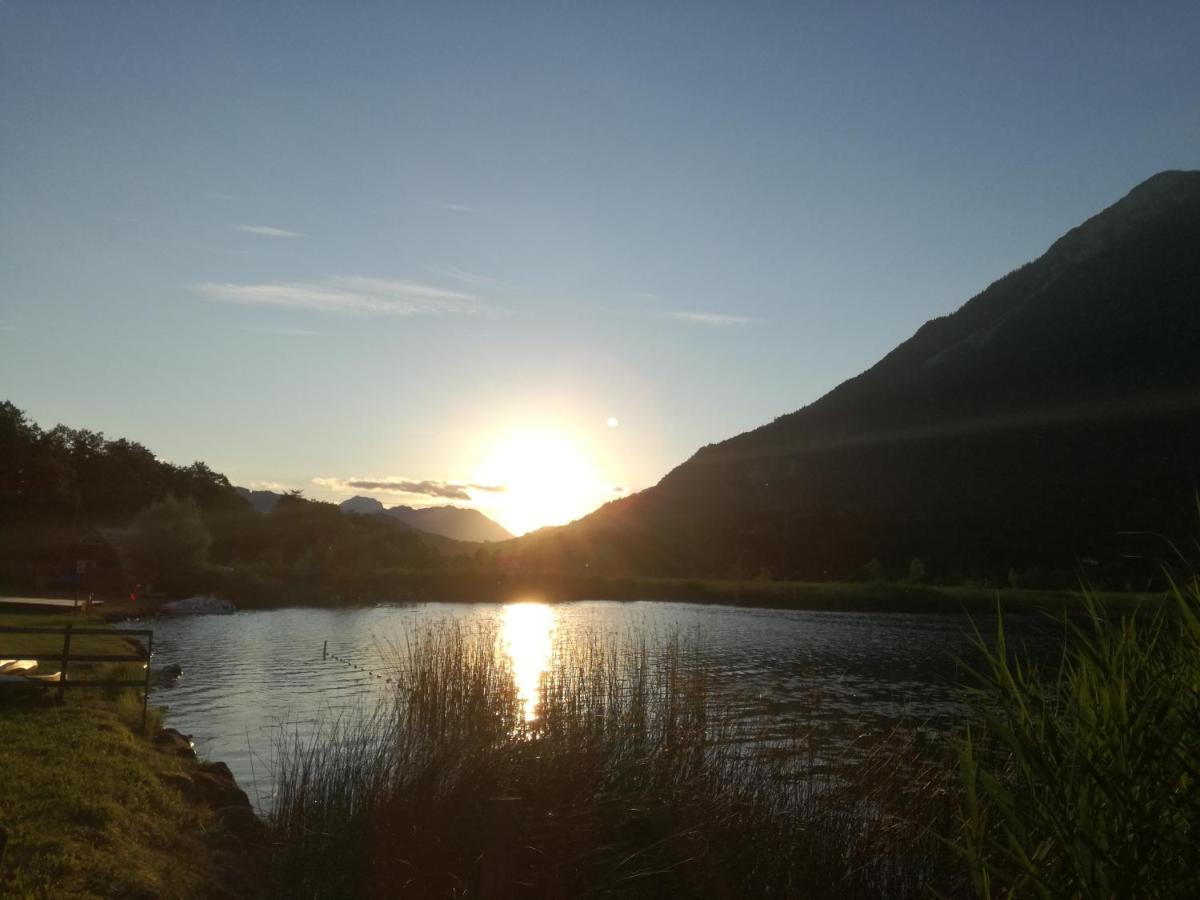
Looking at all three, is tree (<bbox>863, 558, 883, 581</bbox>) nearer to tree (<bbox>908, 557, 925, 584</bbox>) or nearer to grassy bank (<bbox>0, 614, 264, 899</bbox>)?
tree (<bbox>908, 557, 925, 584</bbox>)

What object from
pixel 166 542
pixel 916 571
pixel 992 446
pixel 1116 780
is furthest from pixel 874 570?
pixel 1116 780

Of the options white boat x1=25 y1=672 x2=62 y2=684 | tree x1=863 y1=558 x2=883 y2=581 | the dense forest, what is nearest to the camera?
white boat x1=25 y1=672 x2=62 y2=684

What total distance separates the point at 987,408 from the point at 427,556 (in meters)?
55.6

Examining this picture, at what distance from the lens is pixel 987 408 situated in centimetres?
8806

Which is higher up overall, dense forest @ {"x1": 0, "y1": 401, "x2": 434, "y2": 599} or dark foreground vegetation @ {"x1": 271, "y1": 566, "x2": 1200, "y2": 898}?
dense forest @ {"x1": 0, "y1": 401, "x2": 434, "y2": 599}

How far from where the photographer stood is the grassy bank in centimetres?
767

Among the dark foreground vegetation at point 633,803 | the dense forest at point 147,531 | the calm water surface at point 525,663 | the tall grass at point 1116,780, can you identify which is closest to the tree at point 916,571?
the calm water surface at point 525,663

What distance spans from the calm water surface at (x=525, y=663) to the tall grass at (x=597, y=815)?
1932 mm

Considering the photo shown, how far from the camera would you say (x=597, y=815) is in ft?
31.7

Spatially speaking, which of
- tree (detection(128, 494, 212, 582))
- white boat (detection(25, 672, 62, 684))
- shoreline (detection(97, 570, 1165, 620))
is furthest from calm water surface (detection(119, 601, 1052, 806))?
tree (detection(128, 494, 212, 582))

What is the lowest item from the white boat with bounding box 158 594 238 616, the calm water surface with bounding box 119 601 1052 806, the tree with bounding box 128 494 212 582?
the calm water surface with bounding box 119 601 1052 806

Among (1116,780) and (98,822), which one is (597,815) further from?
(1116,780)

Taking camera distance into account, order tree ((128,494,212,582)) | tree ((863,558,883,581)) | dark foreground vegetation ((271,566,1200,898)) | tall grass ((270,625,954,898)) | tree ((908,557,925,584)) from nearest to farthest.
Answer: dark foreground vegetation ((271,566,1200,898)) → tall grass ((270,625,954,898)) → tree ((128,494,212,582)) → tree ((908,557,925,584)) → tree ((863,558,883,581))

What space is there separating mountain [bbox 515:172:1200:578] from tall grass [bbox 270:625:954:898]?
5261 cm
